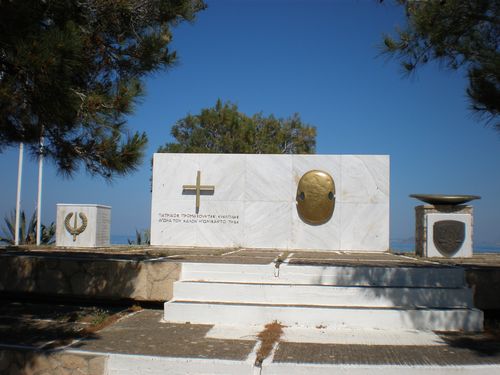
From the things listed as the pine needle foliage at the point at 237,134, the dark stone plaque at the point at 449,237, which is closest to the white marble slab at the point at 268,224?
the dark stone plaque at the point at 449,237

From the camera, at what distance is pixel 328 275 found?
18.0 feet

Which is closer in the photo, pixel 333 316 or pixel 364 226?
pixel 333 316

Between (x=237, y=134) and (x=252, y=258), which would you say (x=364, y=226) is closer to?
(x=252, y=258)

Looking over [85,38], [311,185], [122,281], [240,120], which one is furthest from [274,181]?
[240,120]

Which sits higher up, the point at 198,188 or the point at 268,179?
the point at 268,179

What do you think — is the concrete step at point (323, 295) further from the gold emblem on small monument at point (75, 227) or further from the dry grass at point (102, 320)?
the gold emblem on small monument at point (75, 227)

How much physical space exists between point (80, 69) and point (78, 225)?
7.30m

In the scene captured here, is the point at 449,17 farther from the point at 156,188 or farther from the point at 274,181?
the point at 156,188

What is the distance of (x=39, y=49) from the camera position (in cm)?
349

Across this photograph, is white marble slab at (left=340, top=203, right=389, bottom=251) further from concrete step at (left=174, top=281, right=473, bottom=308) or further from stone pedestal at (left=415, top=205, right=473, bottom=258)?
concrete step at (left=174, top=281, right=473, bottom=308)

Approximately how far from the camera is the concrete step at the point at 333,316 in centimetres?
458

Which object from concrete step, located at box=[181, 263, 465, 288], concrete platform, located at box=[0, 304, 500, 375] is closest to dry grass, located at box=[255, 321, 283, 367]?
concrete platform, located at box=[0, 304, 500, 375]

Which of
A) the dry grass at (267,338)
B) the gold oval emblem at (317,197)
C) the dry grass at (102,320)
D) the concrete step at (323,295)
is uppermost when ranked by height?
the gold oval emblem at (317,197)

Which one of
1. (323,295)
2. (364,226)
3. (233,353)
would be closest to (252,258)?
(323,295)
